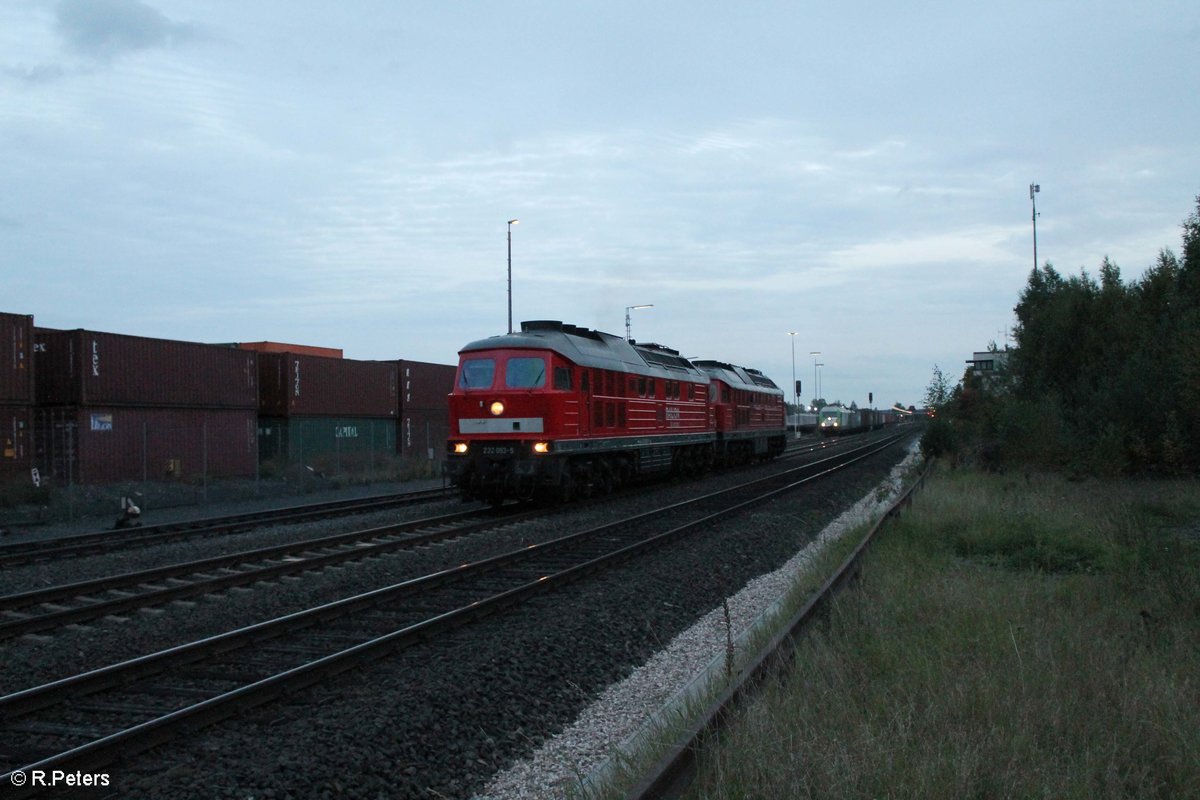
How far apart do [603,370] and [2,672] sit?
1451 cm

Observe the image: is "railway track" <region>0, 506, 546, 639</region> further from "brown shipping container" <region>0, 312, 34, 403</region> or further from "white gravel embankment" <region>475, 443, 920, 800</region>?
"brown shipping container" <region>0, 312, 34, 403</region>

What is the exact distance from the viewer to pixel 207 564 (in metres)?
12.1

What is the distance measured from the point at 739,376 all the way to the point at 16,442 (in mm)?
23949

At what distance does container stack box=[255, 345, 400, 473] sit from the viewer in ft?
110

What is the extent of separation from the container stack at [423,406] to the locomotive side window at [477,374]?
18973 mm

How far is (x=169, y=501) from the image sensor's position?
23.0 metres

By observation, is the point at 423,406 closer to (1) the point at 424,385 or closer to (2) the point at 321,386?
(1) the point at 424,385

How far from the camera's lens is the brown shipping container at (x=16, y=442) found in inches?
936

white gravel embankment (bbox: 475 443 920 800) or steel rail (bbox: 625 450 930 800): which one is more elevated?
steel rail (bbox: 625 450 930 800)

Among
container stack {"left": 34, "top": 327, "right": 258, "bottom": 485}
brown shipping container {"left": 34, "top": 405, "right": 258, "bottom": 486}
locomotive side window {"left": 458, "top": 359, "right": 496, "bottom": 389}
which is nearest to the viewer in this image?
locomotive side window {"left": 458, "top": 359, "right": 496, "bottom": 389}

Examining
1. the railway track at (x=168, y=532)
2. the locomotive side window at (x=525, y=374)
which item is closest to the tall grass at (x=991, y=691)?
the locomotive side window at (x=525, y=374)

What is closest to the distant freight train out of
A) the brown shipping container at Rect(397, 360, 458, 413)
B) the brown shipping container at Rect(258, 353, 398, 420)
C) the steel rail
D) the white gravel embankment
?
the brown shipping container at Rect(397, 360, 458, 413)

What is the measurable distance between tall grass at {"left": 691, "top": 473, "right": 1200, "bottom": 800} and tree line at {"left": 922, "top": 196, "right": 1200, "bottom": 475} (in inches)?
565

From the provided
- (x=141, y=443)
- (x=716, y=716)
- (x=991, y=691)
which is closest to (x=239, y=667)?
(x=716, y=716)
